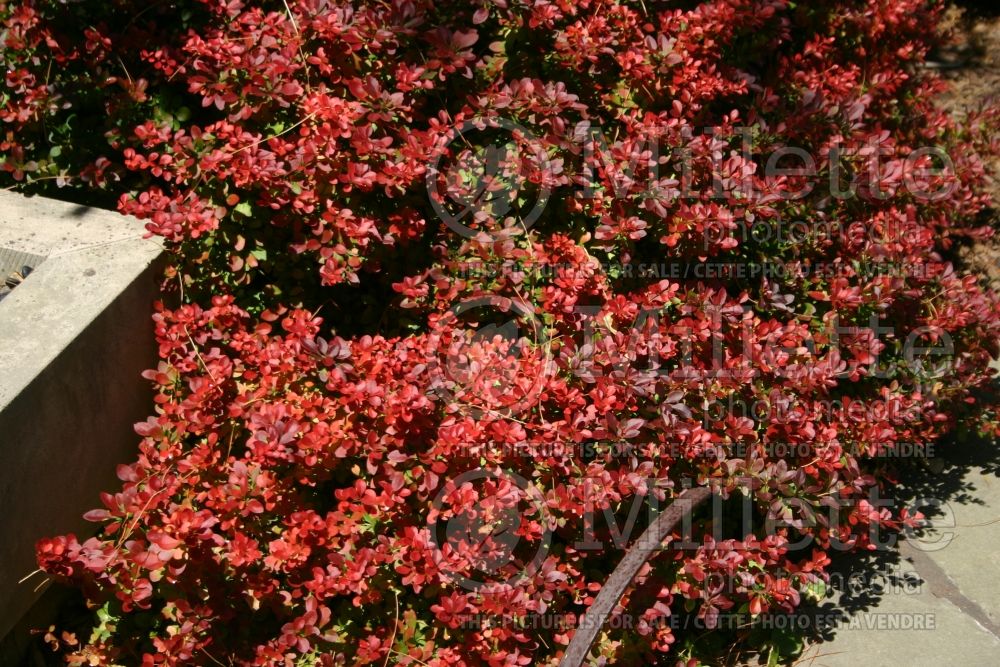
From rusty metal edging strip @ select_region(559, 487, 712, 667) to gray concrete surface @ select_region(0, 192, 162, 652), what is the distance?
1491 millimetres

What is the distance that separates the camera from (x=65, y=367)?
251cm

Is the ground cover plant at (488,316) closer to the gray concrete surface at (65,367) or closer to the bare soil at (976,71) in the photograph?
the gray concrete surface at (65,367)

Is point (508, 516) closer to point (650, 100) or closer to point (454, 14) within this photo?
point (650, 100)

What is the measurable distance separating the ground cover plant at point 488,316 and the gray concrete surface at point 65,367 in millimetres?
114

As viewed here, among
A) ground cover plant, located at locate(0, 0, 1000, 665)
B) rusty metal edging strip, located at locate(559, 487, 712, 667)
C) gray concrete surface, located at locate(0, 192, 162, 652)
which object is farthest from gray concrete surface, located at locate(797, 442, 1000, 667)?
gray concrete surface, located at locate(0, 192, 162, 652)

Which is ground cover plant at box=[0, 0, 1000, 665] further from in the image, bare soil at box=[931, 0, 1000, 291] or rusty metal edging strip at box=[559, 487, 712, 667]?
bare soil at box=[931, 0, 1000, 291]

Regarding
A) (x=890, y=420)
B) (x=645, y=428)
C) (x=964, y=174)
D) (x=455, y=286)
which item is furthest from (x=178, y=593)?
(x=964, y=174)

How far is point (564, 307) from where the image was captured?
2748mm

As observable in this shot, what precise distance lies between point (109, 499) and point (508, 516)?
108cm

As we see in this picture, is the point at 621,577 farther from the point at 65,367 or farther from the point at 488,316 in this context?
the point at 65,367

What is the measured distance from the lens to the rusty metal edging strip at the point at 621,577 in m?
2.08

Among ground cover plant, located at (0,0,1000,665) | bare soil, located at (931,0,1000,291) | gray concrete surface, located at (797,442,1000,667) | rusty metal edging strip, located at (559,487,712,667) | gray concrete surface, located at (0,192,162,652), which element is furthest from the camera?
bare soil, located at (931,0,1000,291)

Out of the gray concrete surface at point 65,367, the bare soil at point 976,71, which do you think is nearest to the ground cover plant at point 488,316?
the gray concrete surface at point 65,367

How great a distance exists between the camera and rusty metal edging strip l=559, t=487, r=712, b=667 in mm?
2082
